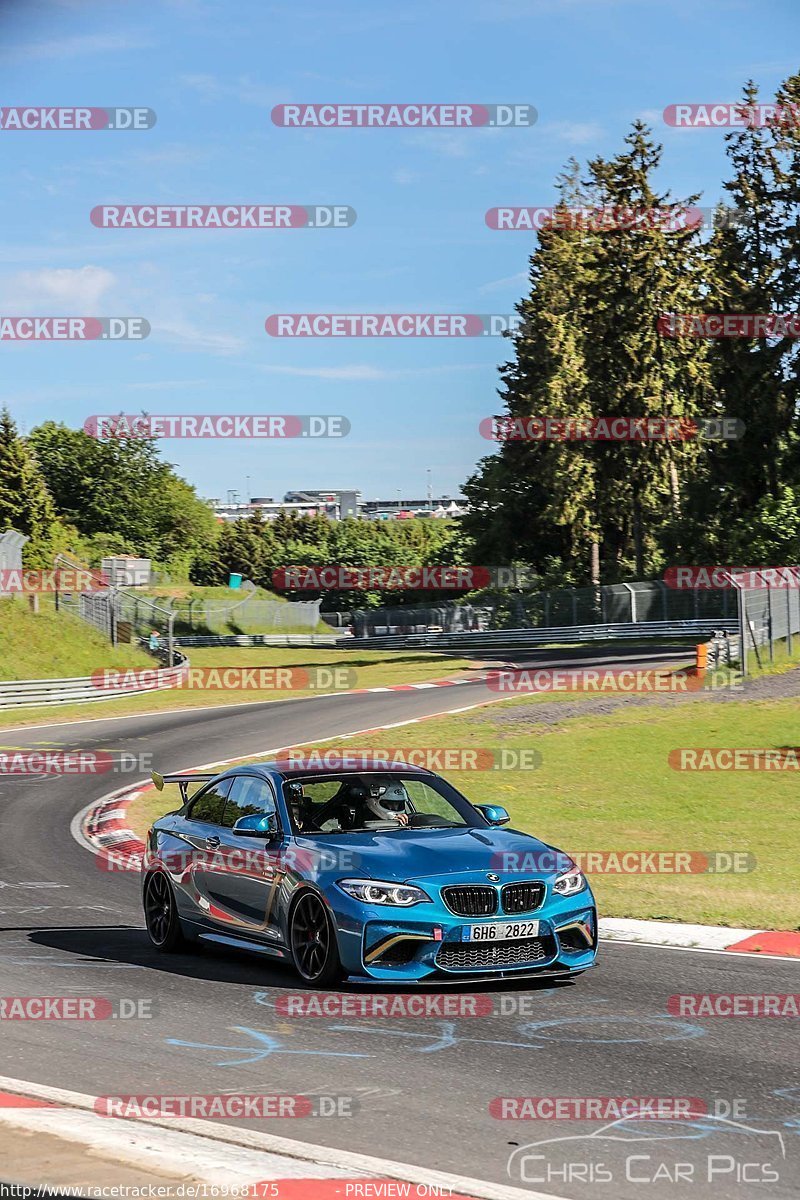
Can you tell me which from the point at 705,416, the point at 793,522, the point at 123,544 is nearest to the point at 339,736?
the point at 793,522

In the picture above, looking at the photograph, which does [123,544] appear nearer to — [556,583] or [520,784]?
[556,583]

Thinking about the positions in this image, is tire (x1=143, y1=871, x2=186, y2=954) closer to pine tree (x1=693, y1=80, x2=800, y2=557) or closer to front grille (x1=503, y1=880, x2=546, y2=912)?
front grille (x1=503, y1=880, x2=546, y2=912)

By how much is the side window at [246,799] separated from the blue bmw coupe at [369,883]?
0.01 meters

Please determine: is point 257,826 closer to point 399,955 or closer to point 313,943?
point 313,943

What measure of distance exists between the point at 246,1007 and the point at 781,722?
2286 centimetres

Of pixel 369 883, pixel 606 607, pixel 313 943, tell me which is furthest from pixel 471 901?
pixel 606 607

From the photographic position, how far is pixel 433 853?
9.55 meters

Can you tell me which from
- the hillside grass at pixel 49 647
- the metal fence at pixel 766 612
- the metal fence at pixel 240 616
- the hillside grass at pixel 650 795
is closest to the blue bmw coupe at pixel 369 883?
the hillside grass at pixel 650 795

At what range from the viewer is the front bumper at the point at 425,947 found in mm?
9070

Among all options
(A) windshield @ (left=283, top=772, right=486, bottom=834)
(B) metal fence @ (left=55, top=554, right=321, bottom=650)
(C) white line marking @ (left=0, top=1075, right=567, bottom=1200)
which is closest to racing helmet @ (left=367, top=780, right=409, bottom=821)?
(A) windshield @ (left=283, top=772, right=486, bottom=834)

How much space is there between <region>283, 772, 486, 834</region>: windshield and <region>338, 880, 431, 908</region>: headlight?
1021 mm

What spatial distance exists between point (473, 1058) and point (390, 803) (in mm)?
3063

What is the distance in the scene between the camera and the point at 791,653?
4275 cm

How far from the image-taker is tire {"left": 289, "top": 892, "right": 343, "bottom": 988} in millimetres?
9336
